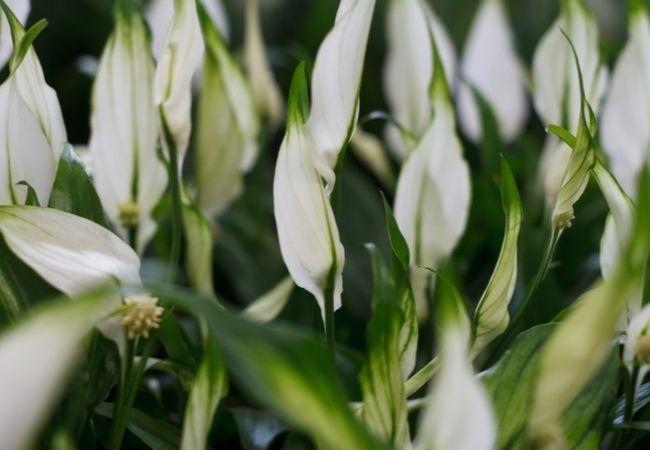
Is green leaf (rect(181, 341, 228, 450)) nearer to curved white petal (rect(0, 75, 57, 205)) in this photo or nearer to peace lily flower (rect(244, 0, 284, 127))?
Result: curved white petal (rect(0, 75, 57, 205))

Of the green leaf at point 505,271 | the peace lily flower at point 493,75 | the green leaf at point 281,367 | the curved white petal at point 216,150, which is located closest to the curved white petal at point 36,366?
the green leaf at point 281,367

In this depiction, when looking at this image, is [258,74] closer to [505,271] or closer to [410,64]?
[410,64]

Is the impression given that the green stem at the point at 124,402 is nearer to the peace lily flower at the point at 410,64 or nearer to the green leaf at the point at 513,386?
the green leaf at the point at 513,386

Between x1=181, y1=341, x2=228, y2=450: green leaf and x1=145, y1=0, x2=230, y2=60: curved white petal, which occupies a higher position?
x1=145, y1=0, x2=230, y2=60: curved white petal

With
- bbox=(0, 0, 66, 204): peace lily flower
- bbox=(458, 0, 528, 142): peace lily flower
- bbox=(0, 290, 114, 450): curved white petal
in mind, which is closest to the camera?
bbox=(0, 290, 114, 450): curved white petal

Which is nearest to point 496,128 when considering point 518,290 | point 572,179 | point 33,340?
point 518,290

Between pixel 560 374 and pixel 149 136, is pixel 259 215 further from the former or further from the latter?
pixel 560 374

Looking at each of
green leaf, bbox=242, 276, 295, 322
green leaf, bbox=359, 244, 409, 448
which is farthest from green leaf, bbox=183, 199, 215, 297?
green leaf, bbox=359, 244, 409, 448
